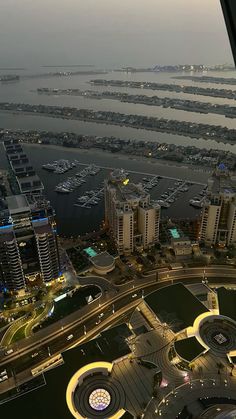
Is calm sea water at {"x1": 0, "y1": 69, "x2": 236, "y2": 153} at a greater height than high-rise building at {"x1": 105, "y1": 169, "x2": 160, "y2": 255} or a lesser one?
greater

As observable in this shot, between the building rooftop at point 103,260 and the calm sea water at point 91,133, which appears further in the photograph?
the calm sea water at point 91,133

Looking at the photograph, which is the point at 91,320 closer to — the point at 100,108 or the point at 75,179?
the point at 75,179

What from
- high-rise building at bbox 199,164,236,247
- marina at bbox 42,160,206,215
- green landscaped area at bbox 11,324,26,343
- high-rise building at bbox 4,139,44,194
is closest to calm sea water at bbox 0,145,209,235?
marina at bbox 42,160,206,215

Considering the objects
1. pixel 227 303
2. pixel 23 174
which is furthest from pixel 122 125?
pixel 227 303

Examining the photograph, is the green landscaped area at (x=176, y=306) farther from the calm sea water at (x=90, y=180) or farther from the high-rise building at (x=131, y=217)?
the calm sea water at (x=90, y=180)

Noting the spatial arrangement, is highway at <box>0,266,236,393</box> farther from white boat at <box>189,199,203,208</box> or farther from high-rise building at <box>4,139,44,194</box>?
high-rise building at <box>4,139,44,194</box>

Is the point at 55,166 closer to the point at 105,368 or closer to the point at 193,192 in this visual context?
the point at 193,192

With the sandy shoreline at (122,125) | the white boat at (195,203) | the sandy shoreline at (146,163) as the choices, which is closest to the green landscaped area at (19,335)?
the white boat at (195,203)
